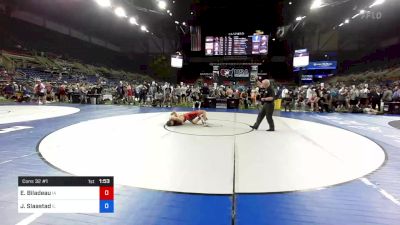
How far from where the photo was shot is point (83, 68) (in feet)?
97.6

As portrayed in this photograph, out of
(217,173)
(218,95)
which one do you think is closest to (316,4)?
(218,95)

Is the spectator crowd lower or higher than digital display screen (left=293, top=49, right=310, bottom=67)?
lower

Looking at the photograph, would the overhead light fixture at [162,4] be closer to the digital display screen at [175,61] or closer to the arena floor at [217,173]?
the digital display screen at [175,61]

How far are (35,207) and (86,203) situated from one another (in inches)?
15.1

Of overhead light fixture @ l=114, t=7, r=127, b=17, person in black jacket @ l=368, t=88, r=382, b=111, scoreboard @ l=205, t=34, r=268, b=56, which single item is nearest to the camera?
person in black jacket @ l=368, t=88, r=382, b=111

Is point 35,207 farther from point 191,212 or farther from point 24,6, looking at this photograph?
point 24,6

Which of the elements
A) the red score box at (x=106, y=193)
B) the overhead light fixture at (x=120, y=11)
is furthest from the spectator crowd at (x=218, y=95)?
the red score box at (x=106, y=193)

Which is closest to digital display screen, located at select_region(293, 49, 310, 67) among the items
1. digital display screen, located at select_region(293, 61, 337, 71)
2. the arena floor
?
the arena floor

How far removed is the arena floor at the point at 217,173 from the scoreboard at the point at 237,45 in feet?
59.6

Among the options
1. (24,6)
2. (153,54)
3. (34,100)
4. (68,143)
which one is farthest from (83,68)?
(68,143)

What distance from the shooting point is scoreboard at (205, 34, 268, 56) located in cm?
2372

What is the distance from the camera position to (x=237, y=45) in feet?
78.8

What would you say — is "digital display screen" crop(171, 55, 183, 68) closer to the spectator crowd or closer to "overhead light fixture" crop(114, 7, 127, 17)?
the spectator crowd
